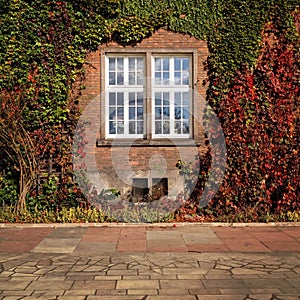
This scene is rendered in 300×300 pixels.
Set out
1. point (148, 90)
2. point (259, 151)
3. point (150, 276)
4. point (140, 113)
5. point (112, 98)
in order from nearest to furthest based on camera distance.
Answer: point (150, 276) → point (259, 151) → point (148, 90) → point (112, 98) → point (140, 113)

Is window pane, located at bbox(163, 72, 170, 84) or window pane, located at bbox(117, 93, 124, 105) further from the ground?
window pane, located at bbox(163, 72, 170, 84)

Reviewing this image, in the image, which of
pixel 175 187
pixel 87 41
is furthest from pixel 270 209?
pixel 87 41

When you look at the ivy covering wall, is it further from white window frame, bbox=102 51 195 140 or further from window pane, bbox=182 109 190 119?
window pane, bbox=182 109 190 119

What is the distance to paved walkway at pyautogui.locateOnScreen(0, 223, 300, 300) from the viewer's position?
15.4ft

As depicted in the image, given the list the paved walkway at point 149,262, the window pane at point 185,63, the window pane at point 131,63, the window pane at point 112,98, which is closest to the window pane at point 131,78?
the window pane at point 131,63

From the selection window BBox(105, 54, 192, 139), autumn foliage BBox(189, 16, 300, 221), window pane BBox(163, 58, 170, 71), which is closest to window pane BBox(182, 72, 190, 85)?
window BBox(105, 54, 192, 139)

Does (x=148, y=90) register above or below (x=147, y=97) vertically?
above

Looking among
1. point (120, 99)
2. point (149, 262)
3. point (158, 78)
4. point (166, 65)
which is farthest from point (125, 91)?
point (149, 262)

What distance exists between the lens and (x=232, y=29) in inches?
411

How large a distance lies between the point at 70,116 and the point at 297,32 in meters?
5.97

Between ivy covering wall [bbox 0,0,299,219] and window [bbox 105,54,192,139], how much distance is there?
2.16ft

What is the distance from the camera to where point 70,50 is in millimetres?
10305

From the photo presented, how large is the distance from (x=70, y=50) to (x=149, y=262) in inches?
243

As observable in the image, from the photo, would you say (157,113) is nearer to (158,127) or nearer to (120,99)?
(158,127)
